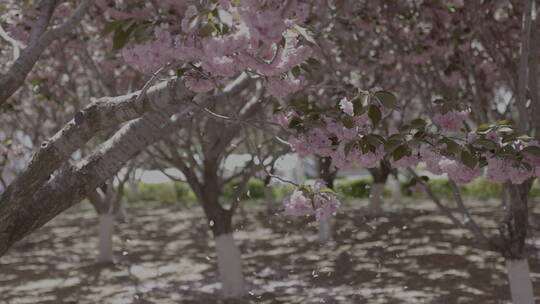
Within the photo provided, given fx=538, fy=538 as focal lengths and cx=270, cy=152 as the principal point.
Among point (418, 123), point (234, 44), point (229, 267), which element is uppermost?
point (234, 44)

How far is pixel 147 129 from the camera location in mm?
3604

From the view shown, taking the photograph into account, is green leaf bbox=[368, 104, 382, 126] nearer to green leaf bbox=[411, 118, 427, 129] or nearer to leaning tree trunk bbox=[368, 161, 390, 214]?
green leaf bbox=[411, 118, 427, 129]

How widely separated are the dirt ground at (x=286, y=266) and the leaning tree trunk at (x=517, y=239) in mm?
1230

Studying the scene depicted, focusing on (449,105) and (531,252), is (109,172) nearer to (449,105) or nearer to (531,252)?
(449,105)

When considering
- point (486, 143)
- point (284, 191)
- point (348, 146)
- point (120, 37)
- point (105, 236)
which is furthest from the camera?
point (284, 191)

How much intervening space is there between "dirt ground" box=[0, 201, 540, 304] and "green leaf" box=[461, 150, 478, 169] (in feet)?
6.02

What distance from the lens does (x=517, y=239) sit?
507 centimetres

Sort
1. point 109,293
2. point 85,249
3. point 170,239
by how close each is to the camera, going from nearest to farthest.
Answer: point 109,293
point 85,249
point 170,239

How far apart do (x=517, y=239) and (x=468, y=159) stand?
2.37 meters

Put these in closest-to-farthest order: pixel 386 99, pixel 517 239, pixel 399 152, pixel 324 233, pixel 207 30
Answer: pixel 207 30 → pixel 386 99 → pixel 399 152 → pixel 517 239 → pixel 324 233

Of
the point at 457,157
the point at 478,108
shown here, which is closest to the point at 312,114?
the point at 457,157

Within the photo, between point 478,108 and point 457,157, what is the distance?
2123mm

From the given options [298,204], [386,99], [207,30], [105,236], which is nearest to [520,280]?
[298,204]

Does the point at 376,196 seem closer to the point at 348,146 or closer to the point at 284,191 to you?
the point at 284,191
